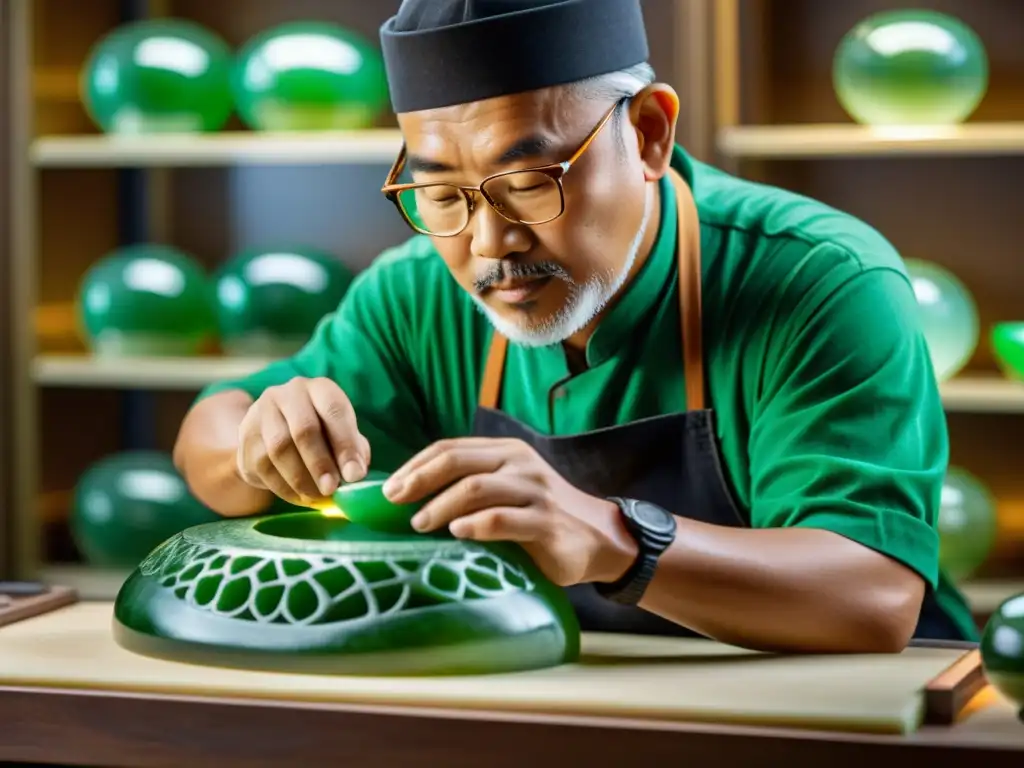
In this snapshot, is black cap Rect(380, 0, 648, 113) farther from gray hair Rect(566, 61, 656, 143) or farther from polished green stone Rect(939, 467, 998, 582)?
polished green stone Rect(939, 467, 998, 582)

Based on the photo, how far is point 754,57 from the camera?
3416 millimetres

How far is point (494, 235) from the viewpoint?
1.59 meters

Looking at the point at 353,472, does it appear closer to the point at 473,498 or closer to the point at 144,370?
the point at 473,498

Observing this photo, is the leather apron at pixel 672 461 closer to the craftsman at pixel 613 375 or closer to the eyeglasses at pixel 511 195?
the craftsman at pixel 613 375

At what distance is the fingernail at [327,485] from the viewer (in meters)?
1.47

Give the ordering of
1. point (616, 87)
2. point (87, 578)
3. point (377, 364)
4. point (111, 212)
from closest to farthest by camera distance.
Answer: point (616, 87), point (377, 364), point (87, 578), point (111, 212)

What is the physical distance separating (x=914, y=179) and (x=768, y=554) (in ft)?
7.30

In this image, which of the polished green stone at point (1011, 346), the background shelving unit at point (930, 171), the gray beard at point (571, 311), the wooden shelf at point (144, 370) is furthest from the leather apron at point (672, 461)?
the wooden shelf at point (144, 370)

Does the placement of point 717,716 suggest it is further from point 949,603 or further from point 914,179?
point 914,179

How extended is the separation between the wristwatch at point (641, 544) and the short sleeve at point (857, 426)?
181mm

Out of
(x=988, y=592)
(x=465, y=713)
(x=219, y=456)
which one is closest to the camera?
(x=465, y=713)

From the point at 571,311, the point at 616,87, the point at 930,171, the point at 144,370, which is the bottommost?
the point at 144,370

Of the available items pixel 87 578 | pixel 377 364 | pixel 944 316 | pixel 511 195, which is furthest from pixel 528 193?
pixel 87 578

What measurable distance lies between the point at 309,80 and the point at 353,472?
84.2 inches
